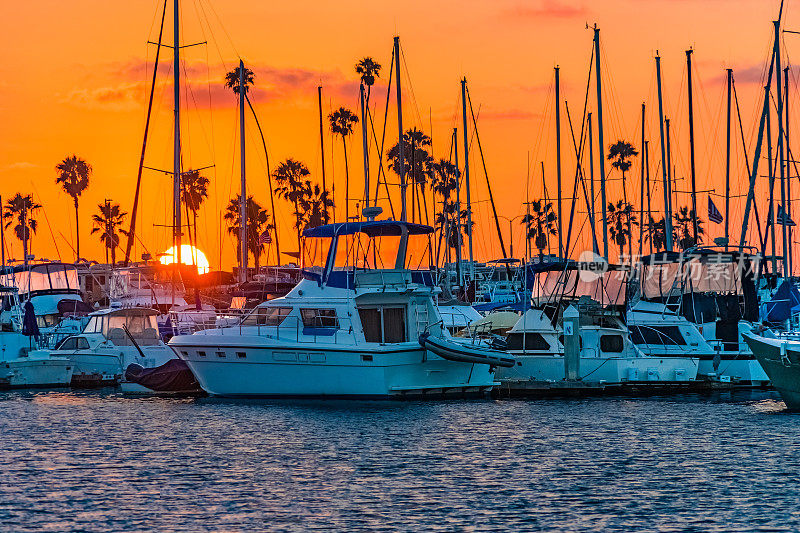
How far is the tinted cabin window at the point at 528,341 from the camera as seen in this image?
132 ft

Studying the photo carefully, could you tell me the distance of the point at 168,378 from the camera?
41.4 m

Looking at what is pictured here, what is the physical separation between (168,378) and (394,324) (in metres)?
9.04

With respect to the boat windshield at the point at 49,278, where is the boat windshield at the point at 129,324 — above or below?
below

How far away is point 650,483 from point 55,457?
1343 centimetres

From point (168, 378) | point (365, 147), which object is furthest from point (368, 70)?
point (168, 378)

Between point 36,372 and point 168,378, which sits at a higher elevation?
point 36,372

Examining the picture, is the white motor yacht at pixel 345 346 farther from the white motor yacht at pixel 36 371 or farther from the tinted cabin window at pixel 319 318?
the white motor yacht at pixel 36 371

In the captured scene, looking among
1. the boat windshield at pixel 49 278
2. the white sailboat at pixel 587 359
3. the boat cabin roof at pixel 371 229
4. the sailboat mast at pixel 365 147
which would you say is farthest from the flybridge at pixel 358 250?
the boat windshield at pixel 49 278

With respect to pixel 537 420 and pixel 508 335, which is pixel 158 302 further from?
pixel 537 420

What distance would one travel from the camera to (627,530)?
19.2m

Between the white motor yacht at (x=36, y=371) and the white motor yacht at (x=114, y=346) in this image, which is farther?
the white motor yacht at (x=36, y=371)

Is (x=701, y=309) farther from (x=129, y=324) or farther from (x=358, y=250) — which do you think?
(x=129, y=324)

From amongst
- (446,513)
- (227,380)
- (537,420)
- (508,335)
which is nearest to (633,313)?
(508,335)

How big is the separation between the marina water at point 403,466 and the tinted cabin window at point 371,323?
229 centimetres
